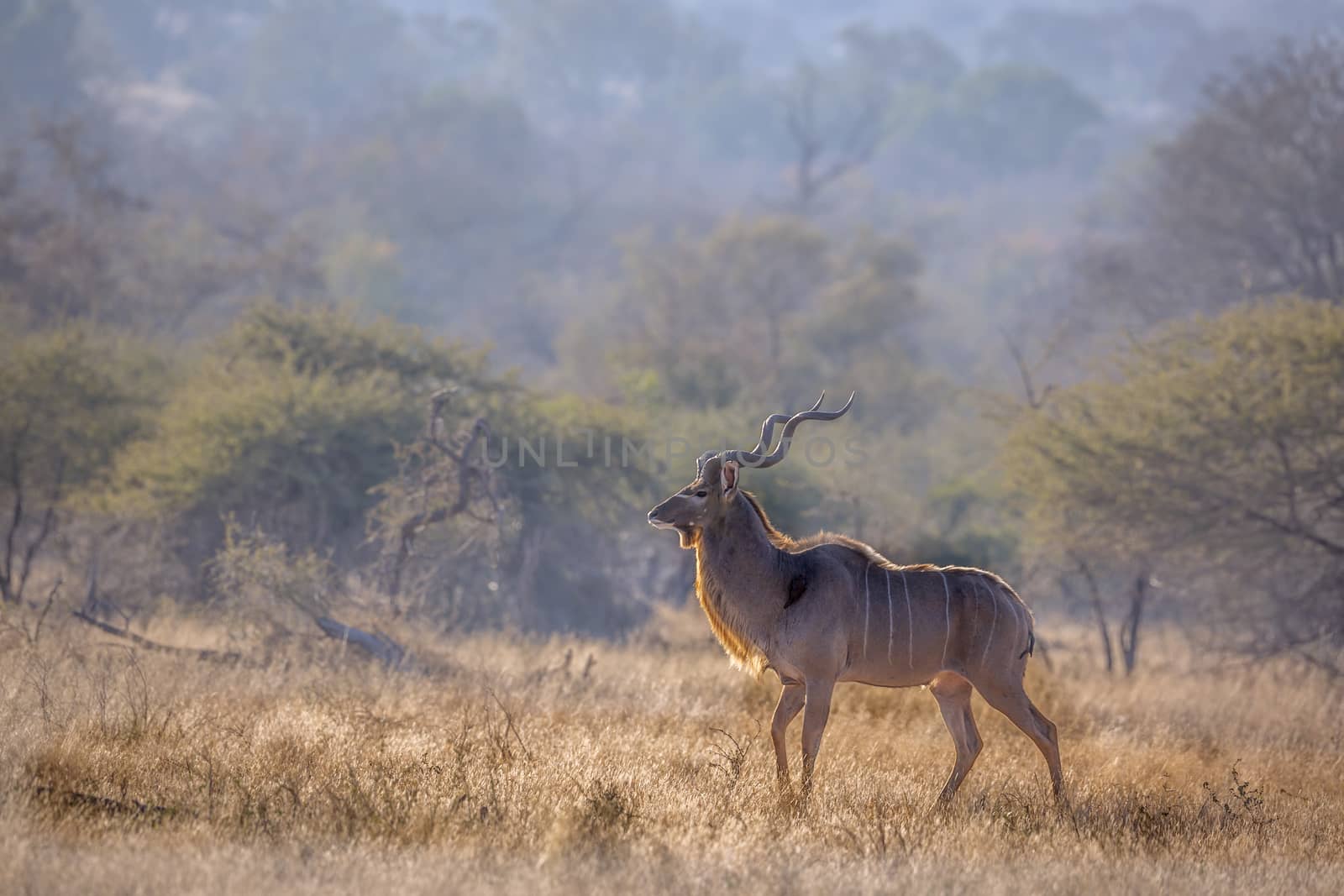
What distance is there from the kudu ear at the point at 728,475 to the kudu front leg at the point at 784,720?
117cm

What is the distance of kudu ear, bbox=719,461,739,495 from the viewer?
25.6 feet

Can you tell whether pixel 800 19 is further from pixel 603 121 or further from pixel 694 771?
pixel 694 771

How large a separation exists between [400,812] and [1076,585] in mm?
17472

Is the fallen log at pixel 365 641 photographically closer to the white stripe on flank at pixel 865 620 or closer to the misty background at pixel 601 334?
the misty background at pixel 601 334

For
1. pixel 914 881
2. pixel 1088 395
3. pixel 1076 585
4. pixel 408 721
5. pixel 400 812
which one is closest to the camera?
pixel 914 881

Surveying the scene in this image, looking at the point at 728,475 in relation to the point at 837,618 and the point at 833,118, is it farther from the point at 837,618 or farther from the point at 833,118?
the point at 833,118

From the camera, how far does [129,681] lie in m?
8.67

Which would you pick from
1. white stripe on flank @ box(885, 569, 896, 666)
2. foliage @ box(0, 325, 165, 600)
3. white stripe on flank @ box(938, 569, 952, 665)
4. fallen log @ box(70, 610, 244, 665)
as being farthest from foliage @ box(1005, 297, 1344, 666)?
foliage @ box(0, 325, 165, 600)

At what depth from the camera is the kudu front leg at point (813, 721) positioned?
7.34 meters

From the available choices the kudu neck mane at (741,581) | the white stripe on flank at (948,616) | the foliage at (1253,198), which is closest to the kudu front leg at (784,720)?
the kudu neck mane at (741,581)

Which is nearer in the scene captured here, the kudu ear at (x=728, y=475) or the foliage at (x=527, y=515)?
the kudu ear at (x=728, y=475)

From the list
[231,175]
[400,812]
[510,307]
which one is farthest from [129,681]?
[231,175]

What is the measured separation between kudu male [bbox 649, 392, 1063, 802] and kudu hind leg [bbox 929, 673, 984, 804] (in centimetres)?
1

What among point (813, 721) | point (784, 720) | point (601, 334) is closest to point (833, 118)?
point (601, 334)
